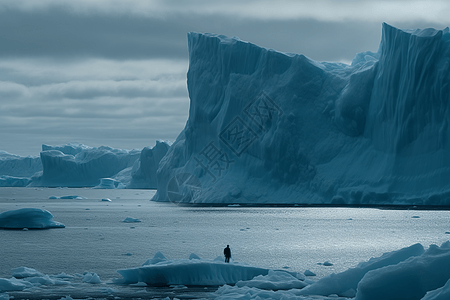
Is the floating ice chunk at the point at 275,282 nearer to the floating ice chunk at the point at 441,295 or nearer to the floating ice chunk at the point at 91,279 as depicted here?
the floating ice chunk at the point at 91,279

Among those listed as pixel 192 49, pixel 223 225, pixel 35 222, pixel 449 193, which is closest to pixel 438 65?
pixel 449 193

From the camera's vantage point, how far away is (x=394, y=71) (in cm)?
4775

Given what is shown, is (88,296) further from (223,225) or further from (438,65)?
(438,65)

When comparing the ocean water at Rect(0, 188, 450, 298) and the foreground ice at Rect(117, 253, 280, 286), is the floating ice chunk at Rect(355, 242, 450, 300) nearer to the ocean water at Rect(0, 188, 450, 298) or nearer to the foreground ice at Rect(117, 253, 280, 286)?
the foreground ice at Rect(117, 253, 280, 286)

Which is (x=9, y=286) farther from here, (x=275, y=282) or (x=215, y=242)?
(x=215, y=242)

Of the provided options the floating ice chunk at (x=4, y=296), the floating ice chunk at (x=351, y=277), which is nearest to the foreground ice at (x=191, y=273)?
the floating ice chunk at (x=351, y=277)

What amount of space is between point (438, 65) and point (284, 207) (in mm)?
24695

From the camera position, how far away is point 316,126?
52.3 metres

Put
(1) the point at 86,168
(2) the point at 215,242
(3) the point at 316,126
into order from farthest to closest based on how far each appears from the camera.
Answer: (1) the point at 86,168 → (3) the point at 316,126 → (2) the point at 215,242

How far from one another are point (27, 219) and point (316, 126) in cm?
2869

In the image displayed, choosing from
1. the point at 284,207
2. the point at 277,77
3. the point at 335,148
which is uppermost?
the point at 277,77

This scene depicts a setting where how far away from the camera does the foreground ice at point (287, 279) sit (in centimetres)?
1087

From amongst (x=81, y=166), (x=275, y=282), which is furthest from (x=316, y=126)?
(x=81, y=166)

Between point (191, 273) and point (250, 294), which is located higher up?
point (250, 294)
